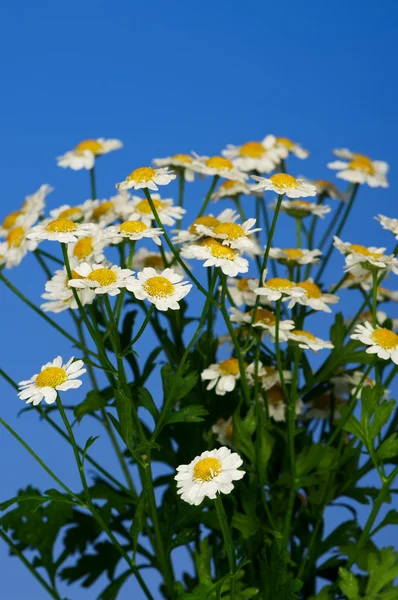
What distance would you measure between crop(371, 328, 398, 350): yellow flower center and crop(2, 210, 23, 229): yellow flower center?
2.32 feet

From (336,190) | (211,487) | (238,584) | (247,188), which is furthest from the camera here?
(336,190)

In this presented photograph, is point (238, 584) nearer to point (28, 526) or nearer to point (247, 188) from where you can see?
point (28, 526)

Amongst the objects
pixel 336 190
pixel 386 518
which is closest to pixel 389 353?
pixel 386 518

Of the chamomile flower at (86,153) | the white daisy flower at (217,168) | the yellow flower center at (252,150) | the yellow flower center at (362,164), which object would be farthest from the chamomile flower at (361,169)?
the chamomile flower at (86,153)

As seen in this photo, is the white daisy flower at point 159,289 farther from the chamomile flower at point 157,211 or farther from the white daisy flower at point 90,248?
the chamomile flower at point 157,211

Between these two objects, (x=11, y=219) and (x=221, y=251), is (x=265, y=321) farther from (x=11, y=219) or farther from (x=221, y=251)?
(x=11, y=219)

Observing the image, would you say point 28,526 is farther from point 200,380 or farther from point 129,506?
point 200,380

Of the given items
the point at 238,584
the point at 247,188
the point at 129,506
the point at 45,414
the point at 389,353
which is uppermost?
the point at 247,188

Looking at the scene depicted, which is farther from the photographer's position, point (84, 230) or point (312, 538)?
point (312, 538)

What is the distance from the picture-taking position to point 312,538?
148cm

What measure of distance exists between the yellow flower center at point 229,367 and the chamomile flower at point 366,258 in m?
0.22

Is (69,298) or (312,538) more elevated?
(69,298)

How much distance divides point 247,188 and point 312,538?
625 mm

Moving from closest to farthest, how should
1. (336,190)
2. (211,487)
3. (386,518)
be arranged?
(211,487)
(386,518)
(336,190)
